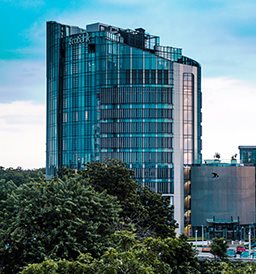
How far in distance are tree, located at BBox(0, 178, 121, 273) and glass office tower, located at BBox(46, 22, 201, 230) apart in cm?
4556

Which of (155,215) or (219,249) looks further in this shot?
(219,249)

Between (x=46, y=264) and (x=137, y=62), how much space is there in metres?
57.9

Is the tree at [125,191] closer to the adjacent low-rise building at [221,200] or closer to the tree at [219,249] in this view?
the tree at [219,249]

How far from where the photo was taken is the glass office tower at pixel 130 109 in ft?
240

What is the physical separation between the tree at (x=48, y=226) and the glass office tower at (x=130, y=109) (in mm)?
45558

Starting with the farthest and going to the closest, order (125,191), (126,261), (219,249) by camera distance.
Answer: (219,249) → (125,191) → (126,261)

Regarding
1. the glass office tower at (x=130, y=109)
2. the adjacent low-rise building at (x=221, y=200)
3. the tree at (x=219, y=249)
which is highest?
the glass office tower at (x=130, y=109)

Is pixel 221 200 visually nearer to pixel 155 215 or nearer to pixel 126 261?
pixel 155 215

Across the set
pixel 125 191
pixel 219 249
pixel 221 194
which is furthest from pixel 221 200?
pixel 125 191

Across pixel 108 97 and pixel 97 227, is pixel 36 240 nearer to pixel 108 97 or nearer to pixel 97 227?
pixel 97 227

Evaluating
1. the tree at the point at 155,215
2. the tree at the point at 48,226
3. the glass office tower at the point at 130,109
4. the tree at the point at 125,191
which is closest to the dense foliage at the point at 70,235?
the tree at the point at 48,226

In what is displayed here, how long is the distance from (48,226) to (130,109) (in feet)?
159

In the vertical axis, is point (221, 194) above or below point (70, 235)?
below

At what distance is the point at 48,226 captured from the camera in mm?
25594
